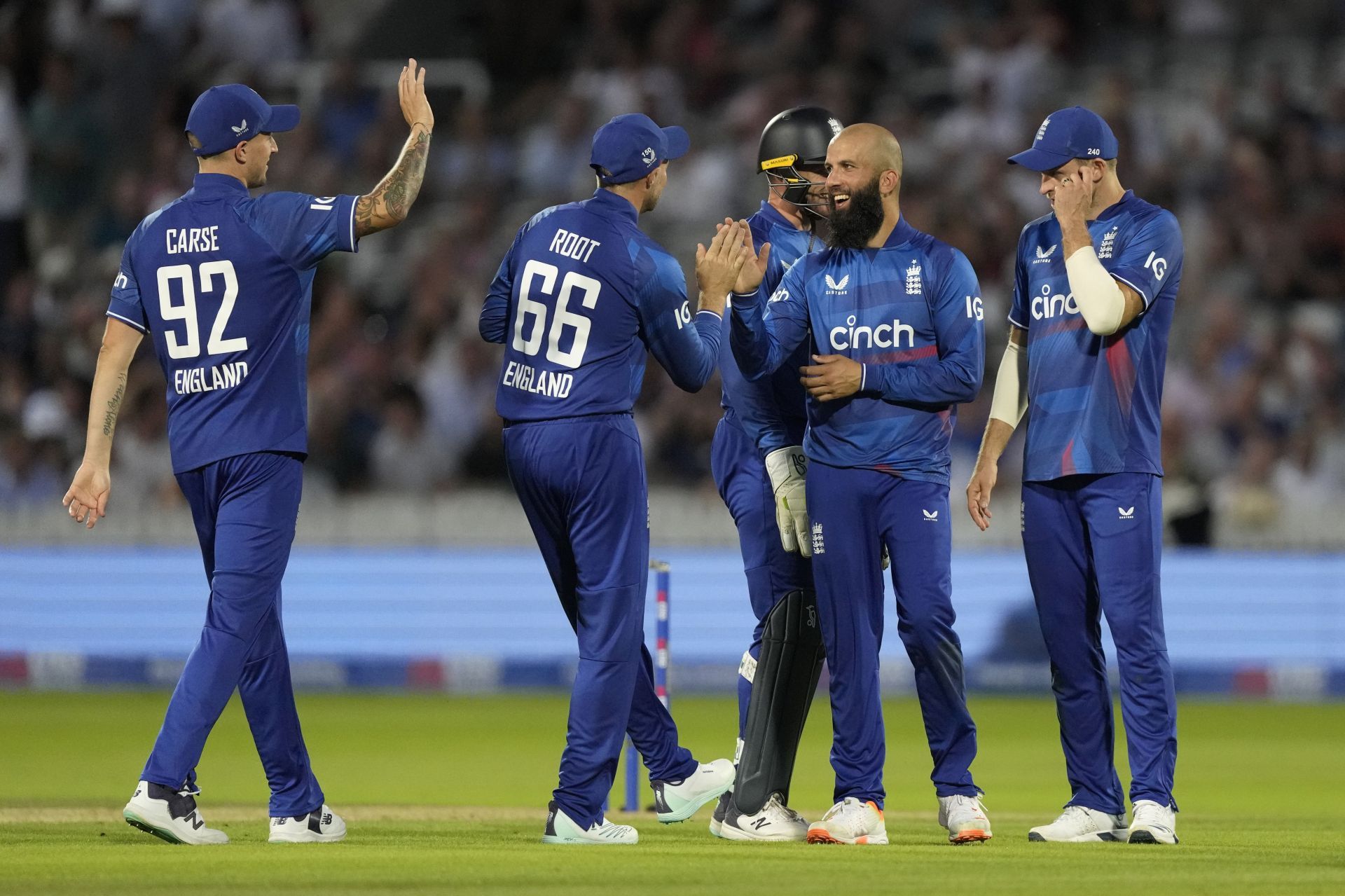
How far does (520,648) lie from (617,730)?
9135 millimetres

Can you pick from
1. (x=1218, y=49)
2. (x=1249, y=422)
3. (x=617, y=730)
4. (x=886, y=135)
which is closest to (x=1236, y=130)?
(x=1218, y=49)

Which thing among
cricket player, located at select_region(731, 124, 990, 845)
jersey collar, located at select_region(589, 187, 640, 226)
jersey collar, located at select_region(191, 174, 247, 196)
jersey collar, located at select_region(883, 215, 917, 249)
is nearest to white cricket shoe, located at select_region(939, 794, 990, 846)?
cricket player, located at select_region(731, 124, 990, 845)

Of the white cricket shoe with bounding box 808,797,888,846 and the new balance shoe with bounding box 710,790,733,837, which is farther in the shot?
the new balance shoe with bounding box 710,790,733,837

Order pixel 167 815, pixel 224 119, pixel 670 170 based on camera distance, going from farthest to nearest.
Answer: pixel 670 170 → pixel 224 119 → pixel 167 815

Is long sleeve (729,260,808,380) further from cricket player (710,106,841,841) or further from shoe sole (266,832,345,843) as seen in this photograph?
shoe sole (266,832,345,843)

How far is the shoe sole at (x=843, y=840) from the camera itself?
305 inches

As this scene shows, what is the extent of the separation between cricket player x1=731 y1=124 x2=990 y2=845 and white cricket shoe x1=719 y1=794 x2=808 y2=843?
354mm

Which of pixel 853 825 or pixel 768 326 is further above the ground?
pixel 768 326

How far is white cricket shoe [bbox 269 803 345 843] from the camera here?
8.00 m

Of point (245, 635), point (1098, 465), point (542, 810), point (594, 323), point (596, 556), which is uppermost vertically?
point (594, 323)

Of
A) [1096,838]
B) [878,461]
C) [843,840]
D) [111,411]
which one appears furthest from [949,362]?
[111,411]

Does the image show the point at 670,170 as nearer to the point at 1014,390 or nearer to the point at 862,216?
the point at 1014,390

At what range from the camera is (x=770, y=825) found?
326 inches

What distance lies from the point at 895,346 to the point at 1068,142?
1.13m
